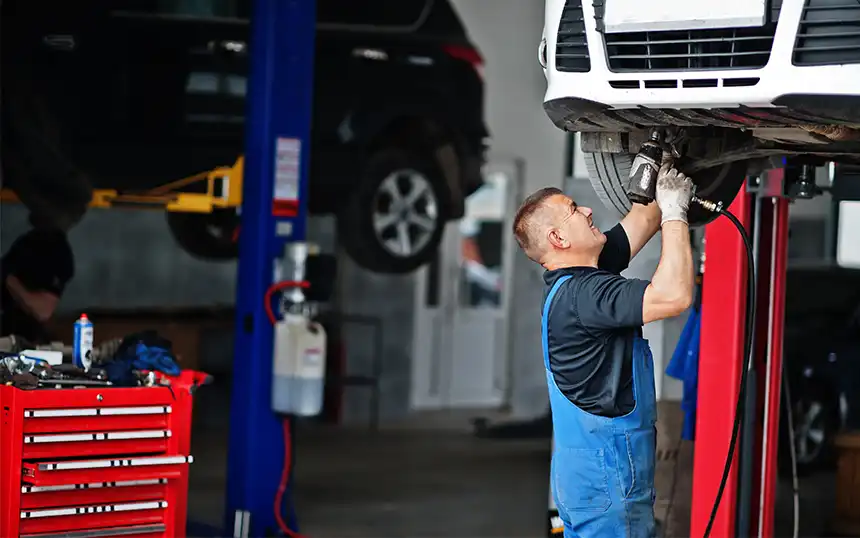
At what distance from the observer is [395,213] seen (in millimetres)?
7535

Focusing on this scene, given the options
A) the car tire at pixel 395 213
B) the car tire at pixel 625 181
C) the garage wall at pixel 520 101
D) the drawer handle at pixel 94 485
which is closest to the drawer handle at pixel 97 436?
the drawer handle at pixel 94 485

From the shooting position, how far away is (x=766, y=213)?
12.8ft

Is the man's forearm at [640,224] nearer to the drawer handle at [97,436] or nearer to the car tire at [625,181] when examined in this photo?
the car tire at [625,181]

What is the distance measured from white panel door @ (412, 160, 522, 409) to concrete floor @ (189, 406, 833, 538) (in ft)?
1.21

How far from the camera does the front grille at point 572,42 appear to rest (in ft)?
9.62

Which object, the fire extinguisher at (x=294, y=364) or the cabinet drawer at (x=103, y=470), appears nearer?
the cabinet drawer at (x=103, y=470)

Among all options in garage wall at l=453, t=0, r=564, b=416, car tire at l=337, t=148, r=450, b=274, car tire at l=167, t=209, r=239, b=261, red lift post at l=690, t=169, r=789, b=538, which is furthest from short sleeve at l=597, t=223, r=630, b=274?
garage wall at l=453, t=0, r=564, b=416

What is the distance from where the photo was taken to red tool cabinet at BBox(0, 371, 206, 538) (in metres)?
3.65

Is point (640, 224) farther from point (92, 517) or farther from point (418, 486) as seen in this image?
point (418, 486)

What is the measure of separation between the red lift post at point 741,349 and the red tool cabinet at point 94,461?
172 centimetres

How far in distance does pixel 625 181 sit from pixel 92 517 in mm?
1922

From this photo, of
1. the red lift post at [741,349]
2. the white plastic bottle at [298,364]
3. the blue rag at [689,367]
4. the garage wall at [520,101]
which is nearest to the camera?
the red lift post at [741,349]

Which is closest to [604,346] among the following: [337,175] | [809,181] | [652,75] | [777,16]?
[652,75]

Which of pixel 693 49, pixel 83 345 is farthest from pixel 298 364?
pixel 693 49
